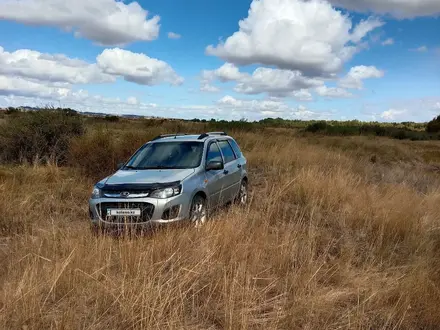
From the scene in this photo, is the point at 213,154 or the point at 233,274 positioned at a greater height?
the point at 213,154

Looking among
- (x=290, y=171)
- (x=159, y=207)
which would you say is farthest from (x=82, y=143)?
(x=159, y=207)

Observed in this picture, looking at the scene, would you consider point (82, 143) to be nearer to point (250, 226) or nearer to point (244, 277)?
point (250, 226)

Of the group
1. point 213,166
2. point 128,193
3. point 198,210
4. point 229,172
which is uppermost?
point 213,166

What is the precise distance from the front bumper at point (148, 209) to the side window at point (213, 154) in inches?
62.6

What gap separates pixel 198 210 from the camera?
6.98 meters

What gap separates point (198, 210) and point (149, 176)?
1.02m

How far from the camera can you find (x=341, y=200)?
30.3 ft

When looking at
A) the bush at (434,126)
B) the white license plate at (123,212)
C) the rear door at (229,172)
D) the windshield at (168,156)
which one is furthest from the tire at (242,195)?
the bush at (434,126)

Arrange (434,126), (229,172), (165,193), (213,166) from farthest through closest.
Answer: (434,126) < (229,172) < (213,166) < (165,193)

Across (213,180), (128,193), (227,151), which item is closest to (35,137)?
(227,151)

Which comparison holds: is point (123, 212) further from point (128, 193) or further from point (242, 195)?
point (242, 195)

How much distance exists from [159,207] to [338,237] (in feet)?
9.96

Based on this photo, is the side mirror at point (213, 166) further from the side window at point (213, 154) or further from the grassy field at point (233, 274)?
the grassy field at point (233, 274)

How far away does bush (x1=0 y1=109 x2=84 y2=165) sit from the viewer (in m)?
15.7
